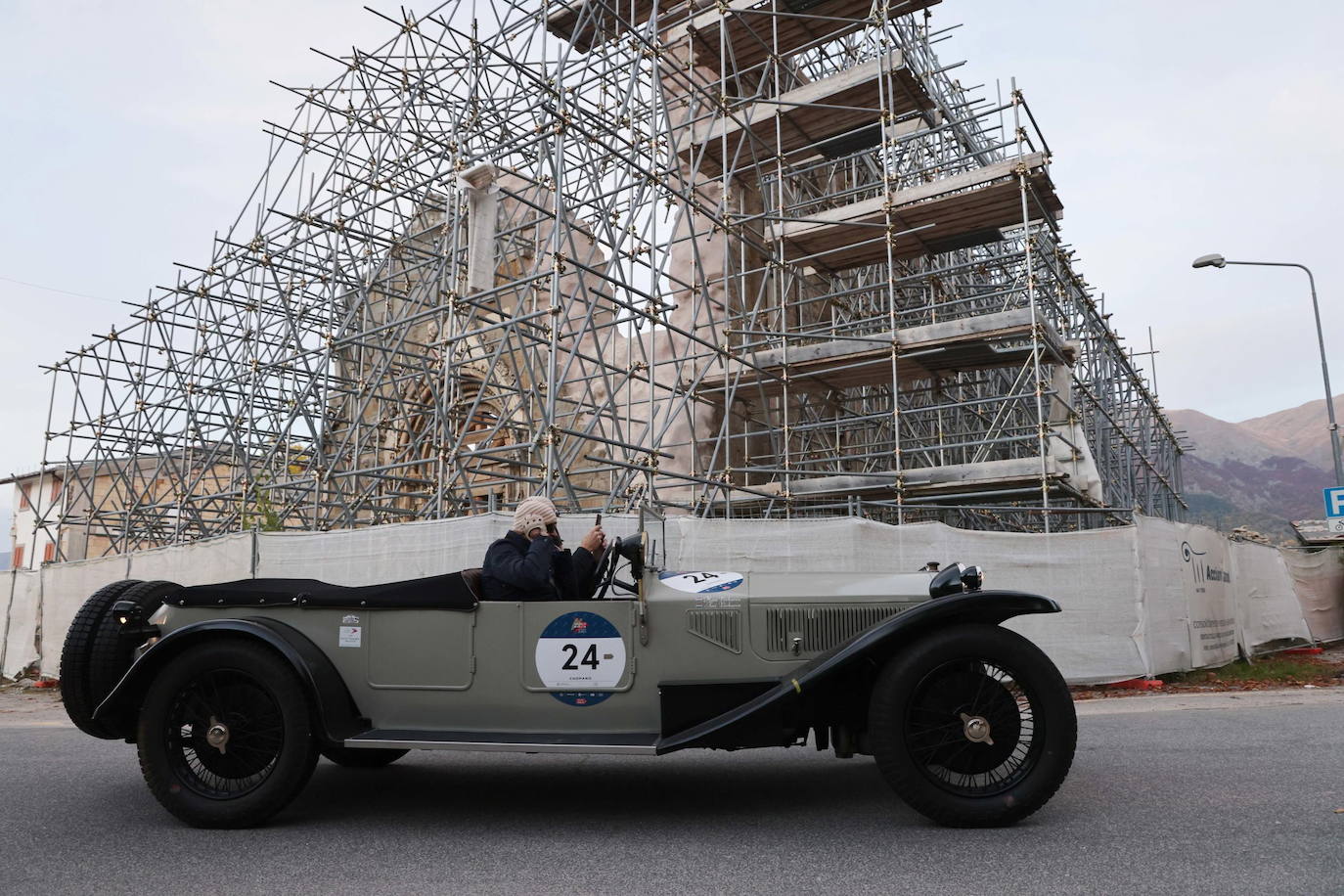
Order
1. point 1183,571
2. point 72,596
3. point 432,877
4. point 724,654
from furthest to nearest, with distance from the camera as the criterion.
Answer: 1. point 72,596
2. point 1183,571
3. point 724,654
4. point 432,877

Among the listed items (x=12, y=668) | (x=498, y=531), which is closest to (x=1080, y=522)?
(x=498, y=531)

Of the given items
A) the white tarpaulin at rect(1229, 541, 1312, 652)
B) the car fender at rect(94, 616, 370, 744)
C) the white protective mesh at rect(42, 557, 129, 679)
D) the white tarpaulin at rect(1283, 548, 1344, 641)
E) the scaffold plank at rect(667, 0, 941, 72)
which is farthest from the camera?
the scaffold plank at rect(667, 0, 941, 72)

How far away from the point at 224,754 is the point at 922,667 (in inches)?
132

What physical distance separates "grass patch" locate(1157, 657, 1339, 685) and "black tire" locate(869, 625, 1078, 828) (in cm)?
723

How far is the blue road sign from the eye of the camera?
52.1 feet

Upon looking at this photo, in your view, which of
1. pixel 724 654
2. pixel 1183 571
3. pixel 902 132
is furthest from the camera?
pixel 902 132

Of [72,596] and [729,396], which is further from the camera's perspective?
[729,396]

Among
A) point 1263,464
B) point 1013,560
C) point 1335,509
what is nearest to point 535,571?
point 1013,560

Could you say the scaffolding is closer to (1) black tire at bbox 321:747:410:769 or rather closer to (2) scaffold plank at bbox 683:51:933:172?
(2) scaffold plank at bbox 683:51:933:172

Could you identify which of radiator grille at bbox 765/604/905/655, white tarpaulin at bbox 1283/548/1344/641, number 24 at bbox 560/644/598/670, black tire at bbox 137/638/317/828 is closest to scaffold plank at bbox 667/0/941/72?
white tarpaulin at bbox 1283/548/1344/641

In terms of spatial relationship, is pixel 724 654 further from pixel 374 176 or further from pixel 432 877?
pixel 374 176

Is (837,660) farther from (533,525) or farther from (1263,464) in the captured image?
(1263,464)

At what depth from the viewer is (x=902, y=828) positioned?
4.23m

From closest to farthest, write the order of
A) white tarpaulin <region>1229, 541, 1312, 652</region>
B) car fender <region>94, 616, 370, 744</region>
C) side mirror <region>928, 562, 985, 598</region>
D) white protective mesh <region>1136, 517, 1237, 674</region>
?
side mirror <region>928, 562, 985, 598</region>
car fender <region>94, 616, 370, 744</region>
white protective mesh <region>1136, 517, 1237, 674</region>
white tarpaulin <region>1229, 541, 1312, 652</region>
